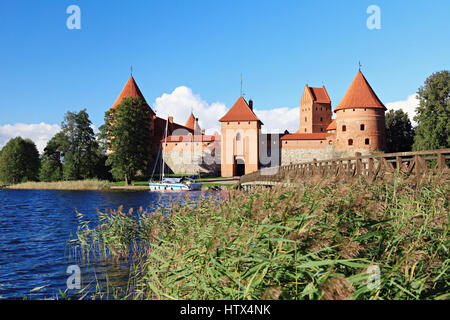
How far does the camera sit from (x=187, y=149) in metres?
53.6

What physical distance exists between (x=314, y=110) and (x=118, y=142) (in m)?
39.9

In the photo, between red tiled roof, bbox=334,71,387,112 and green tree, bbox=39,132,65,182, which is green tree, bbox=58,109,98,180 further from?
red tiled roof, bbox=334,71,387,112

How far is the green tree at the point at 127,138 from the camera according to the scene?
40.6m

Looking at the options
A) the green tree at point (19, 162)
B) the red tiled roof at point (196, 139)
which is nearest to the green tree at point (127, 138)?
the red tiled roof at point (196, 139)

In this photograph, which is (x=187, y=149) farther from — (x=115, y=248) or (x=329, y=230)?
(x=329, y=230)

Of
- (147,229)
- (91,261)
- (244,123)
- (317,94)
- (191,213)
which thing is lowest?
(91,261)

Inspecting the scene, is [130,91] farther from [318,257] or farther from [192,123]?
[318,257]

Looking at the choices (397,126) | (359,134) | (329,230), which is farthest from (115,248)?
(397,126)

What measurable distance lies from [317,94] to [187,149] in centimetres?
3018

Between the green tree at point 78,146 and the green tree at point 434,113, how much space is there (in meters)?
39.2

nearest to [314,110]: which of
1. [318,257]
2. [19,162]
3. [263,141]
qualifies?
[263,141]

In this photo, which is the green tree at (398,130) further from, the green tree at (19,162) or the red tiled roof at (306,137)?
the green tree at (19,162)

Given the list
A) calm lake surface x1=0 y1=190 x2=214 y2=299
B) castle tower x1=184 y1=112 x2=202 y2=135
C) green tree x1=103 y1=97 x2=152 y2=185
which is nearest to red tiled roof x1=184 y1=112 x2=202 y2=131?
castle tower x1=184 y1=112 x2=202 y2=135

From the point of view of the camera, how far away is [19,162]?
48.3m
